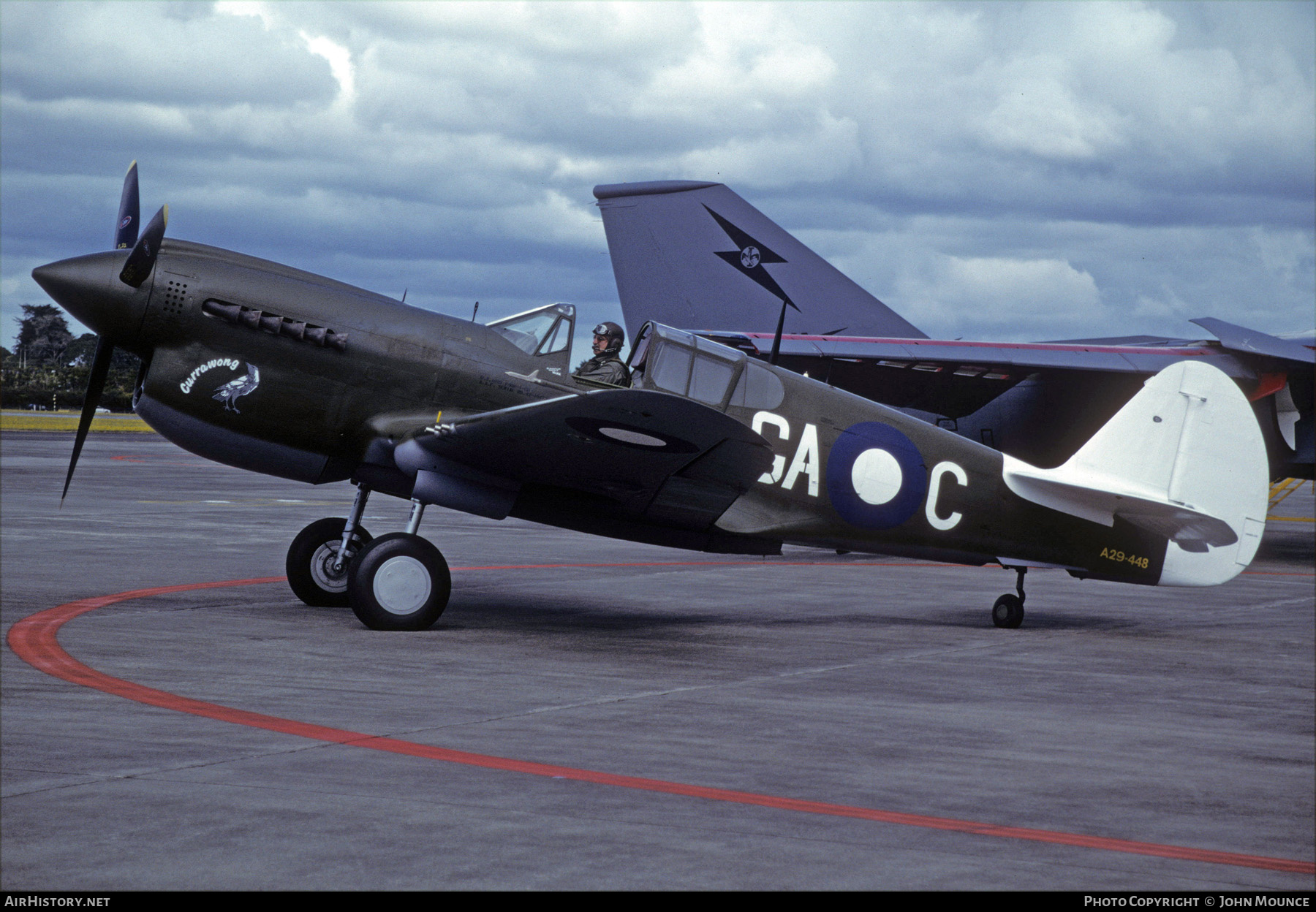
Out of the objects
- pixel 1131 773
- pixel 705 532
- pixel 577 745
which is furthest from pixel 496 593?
pixel 1131 773

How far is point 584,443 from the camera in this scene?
8.80m

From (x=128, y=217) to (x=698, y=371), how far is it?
4.55 meters

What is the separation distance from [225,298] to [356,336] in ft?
3.13

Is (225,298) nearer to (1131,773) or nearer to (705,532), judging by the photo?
(705,532)

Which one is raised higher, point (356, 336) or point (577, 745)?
point (356, 336)

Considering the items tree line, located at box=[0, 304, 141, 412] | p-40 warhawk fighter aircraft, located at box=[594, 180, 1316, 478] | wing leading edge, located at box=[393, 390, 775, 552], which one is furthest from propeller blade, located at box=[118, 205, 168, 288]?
tree line, located at box=[0, 304, 141, 412]

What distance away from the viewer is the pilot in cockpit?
9.66m

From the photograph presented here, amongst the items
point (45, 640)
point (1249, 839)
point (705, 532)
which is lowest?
point (45, 640)

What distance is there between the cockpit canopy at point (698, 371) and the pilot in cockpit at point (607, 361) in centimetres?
10

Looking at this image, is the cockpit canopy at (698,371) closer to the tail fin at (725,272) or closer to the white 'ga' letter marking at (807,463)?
the white 'ga' letter marking at (807,463)

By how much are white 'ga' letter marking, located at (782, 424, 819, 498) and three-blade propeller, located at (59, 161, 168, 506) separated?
4.94 metres

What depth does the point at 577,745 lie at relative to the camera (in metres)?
5.53

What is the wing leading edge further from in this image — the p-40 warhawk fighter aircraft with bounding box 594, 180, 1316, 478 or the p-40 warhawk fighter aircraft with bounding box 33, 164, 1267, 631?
the p-40 warhawk fighter aircraft with bounding box 594, 180, 1316, 478

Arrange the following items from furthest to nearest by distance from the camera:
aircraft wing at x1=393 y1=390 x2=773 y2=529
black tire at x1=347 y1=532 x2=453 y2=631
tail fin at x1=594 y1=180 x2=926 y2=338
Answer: tail fin at x1=594 y1=180 x2=926 y2=338
black tire at x1=347 y1=532 x2=453 y2=631
aircraft wing at x1=393 y1=390 x2=773 y2=529
